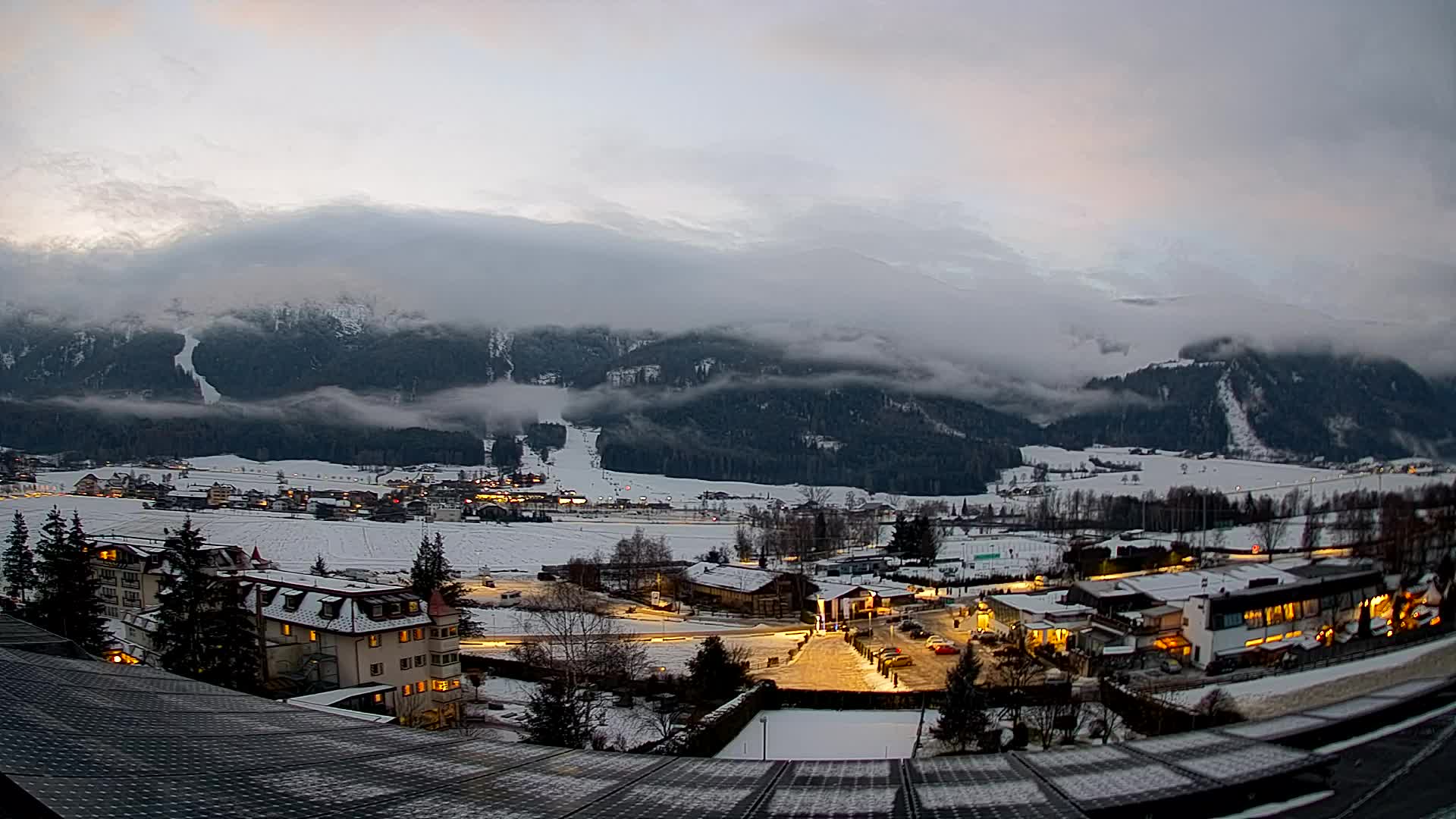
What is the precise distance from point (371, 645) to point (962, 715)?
40.1 feet

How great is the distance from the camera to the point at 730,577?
3603 cm

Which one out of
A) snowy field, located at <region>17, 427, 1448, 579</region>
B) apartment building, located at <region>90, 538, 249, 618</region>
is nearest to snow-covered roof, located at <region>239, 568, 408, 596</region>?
apartment building, located at <region>90, 538, 249, 618</region>

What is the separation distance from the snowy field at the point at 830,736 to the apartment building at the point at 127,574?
21055mm

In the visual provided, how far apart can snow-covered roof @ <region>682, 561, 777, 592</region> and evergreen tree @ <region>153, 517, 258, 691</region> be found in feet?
67.6

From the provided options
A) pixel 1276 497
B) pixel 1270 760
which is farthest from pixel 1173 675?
pixel 1276 497

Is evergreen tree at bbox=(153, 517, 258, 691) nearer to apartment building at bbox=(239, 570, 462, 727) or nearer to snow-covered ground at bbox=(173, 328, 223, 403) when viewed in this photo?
apartment building at bbox=(239, 570, 462, 727)

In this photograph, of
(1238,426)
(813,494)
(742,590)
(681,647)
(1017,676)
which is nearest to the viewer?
(1017,676)

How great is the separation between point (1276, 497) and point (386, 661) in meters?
68.2

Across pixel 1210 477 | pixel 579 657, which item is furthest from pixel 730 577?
pixel 1210 477

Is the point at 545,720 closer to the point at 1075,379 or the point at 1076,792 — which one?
the point at 1076,792

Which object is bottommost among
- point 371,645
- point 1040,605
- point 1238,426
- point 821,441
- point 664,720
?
point 1040,605

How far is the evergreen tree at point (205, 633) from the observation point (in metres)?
15.9

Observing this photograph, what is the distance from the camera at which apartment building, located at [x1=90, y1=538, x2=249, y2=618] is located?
89.4 ft

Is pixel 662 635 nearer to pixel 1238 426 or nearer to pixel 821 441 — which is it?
pixel 821 441
